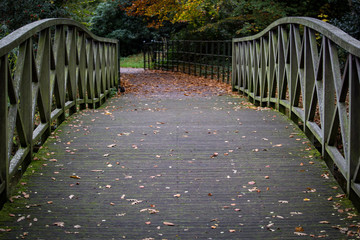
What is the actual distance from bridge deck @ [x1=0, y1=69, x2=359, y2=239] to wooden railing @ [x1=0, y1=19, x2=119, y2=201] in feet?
0.72

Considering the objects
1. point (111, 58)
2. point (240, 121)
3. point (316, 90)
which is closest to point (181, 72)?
point (111, 58)

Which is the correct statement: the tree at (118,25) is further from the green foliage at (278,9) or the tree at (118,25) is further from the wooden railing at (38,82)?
the wooden railing at (38,82)

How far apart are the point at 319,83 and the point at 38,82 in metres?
2.79

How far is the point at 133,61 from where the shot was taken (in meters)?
31.7

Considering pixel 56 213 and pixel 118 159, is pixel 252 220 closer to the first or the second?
pixel 56 213

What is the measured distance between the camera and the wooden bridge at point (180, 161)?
3.19 metres

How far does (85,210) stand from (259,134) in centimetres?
267

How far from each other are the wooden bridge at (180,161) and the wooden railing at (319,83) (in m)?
0.01

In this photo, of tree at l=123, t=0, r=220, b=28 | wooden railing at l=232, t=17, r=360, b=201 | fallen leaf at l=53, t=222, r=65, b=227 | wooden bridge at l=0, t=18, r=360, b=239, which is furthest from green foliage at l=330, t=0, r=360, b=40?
fallen leaf at l=53, t=222, r=65, b=227

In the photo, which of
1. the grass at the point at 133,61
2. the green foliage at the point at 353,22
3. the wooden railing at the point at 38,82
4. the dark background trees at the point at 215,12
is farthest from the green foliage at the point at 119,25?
the wooden railing at the point at 38,82

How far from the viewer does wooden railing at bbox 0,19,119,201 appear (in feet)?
11.3

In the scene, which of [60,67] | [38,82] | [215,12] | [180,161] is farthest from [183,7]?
[180,161]

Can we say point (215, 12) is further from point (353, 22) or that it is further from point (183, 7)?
point (353, 22)

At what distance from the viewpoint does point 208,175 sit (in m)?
4.11
